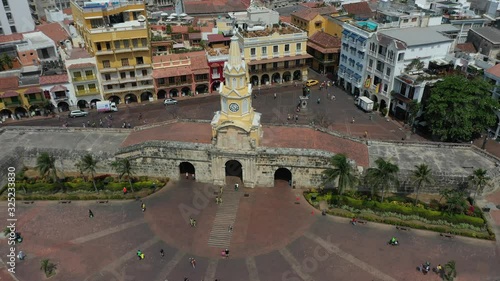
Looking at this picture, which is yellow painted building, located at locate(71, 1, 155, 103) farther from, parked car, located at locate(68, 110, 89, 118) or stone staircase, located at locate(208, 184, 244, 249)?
stone staircase, located at locate(208, 184, 244, 249)

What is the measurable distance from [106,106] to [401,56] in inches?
2102

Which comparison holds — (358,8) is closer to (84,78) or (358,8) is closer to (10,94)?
(84,78)

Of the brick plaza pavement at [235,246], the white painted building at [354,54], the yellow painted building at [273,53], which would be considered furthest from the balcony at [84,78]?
the white painted building at [354,54]

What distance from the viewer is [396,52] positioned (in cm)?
6719

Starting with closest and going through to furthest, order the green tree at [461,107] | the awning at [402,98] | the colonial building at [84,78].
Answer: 1. the green tree at [461,107]
2. the awning at [402,98]
3. the colonial building at [84,78]

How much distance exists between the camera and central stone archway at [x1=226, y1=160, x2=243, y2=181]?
56.9 meters

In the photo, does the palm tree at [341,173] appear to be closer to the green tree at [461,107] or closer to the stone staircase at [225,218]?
the stone staircase at [225,218]

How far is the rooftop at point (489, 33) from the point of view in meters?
73.9

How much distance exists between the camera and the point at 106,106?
76438mm

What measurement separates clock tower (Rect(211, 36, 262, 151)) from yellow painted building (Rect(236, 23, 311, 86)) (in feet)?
107

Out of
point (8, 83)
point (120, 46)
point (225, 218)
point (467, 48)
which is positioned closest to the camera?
point (225, 218)

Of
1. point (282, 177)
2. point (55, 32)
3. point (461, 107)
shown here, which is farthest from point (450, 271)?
point (55, 32)

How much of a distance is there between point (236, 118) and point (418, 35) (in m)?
39.8

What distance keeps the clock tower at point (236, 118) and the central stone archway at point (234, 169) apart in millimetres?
5501
